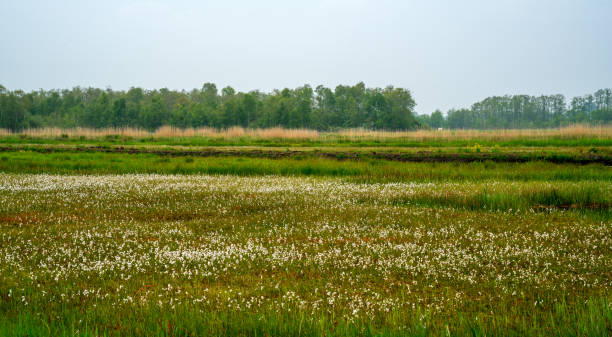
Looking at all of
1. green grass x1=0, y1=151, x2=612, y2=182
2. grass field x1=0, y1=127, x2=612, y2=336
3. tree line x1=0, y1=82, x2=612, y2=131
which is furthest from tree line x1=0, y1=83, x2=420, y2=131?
grass field x1=0, y1=127, x2=612, y2=336

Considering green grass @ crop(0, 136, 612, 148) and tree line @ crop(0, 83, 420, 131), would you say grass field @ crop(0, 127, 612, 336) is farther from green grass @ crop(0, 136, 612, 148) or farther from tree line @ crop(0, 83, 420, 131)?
tree line @ crop(0, 83, 420, 131)

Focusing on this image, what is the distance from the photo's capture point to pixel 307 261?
756 centimetres

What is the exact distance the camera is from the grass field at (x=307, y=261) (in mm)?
4934

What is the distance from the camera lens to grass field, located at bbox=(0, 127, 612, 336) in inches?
194

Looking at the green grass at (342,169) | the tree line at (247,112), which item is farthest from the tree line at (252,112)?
the green grass at (342,169)

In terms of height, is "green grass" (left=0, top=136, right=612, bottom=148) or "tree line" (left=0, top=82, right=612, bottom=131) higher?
"tree line" (left=0, top=82, right=612, bottom=131)

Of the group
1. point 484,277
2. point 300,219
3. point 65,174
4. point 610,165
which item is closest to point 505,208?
point 300,219

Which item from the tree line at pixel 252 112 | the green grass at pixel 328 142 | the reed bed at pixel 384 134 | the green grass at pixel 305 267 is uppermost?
the tree line at pixel 252 112

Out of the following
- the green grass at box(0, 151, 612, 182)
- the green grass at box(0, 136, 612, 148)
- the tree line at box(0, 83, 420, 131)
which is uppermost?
the tree line at box(0, 83, 420, 131)

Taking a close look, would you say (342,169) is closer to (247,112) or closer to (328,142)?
(328,142)

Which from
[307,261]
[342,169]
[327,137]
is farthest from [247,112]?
[307,261]

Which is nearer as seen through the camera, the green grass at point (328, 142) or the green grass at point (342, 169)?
the green grass at point (342, 169)

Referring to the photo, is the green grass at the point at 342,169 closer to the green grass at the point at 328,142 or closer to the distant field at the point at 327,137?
the green grass at the point at 328,142

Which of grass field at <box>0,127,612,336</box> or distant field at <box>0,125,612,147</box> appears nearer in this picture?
grass field at <box>0,127,612,336</box>
